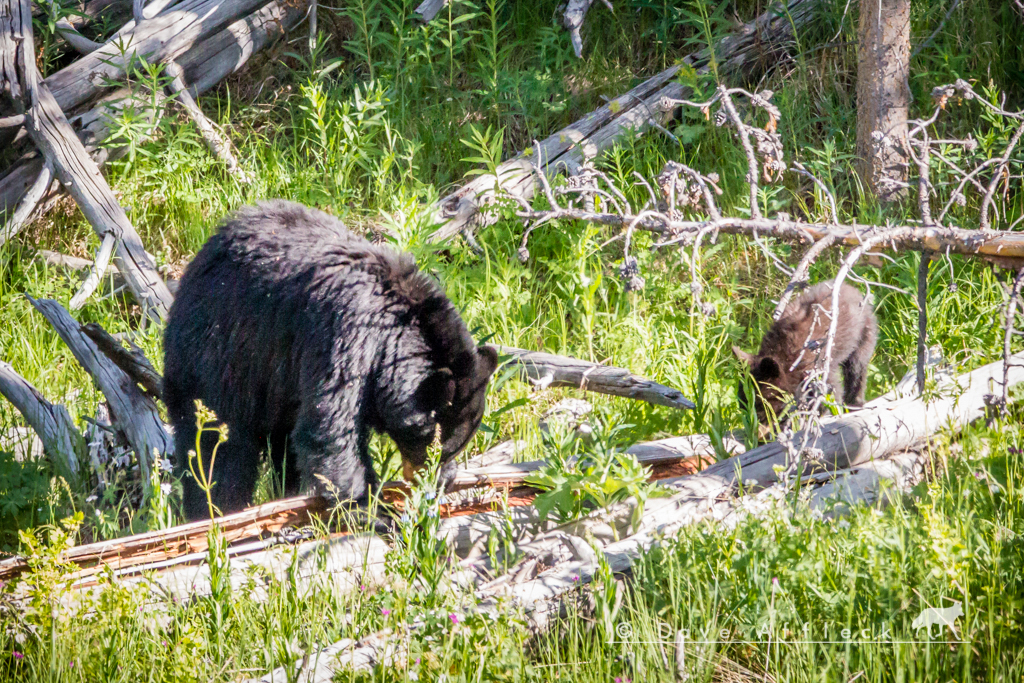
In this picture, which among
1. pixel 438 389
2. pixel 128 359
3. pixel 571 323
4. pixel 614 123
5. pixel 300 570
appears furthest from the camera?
pixel 614 123

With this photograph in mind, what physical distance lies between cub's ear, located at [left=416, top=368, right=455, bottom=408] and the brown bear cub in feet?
7.49

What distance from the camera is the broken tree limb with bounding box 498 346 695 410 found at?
14.9ft

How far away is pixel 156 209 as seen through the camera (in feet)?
22.6

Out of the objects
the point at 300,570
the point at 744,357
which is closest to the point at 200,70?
the point at 744,357

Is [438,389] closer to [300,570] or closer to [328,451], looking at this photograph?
[328,451]

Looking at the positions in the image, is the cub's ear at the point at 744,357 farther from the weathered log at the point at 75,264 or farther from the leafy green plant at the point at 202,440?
the weathered log at the point at 75,264

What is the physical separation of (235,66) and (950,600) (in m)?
6.86

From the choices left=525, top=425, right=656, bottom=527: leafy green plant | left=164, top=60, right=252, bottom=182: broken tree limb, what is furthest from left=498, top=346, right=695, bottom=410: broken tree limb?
left=164, top=60, right=252, bottom=182: broken tree limb

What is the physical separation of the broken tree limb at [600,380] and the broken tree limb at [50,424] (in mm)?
2336

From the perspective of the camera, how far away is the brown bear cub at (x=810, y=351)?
5.27 meters

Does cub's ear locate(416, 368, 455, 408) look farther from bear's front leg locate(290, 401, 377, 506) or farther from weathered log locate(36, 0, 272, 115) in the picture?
weathered log locate(36, 0, 272, 115)

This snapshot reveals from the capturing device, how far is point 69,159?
5750mm

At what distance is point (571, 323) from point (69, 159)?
3.76m

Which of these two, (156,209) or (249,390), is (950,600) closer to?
(249,390)
